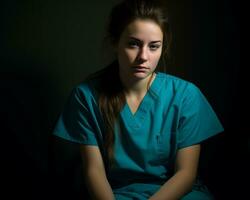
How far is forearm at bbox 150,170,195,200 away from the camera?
3.31 feet

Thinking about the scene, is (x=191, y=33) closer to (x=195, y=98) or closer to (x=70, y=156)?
(x=195, y=98)

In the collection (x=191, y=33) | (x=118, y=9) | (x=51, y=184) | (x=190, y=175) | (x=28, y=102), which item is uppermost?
(x=118, y=9)

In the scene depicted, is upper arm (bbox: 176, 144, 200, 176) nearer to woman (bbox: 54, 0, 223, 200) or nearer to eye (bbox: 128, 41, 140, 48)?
woman (bbox: 54, 0, 223, 200)

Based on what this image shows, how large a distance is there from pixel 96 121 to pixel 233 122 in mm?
535

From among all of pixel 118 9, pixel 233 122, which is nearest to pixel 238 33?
pixel 233 122

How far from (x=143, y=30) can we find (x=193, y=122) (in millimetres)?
313

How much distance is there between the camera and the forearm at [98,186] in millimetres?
1012

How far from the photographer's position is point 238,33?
4.18ft

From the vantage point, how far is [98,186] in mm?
1031

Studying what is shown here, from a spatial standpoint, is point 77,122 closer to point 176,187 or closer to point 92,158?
point 92,158

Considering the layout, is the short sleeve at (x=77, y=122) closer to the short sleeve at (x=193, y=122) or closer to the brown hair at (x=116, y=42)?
the brown hair at (x=116, y=42)

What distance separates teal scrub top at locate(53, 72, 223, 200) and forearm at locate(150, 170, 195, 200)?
4 cm

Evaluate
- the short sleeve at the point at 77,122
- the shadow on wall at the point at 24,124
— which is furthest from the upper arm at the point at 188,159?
the shadow on wall at the point at 24,124

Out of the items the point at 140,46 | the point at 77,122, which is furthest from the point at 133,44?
the point at 77,122
